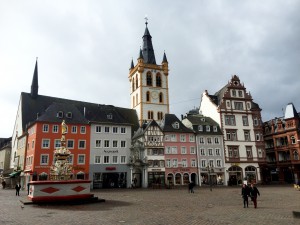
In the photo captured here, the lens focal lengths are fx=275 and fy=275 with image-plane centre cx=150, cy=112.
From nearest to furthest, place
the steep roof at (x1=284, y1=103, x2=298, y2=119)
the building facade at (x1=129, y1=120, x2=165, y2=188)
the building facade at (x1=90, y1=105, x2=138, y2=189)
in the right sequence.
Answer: the building facade at (x1=90, y1=105, x2=138, y2=189) < the building facade at (x1=129, y1=120, x2=165, y2=188) < the steep roof at (x1=284, y1=103, x2=298, y2=119)

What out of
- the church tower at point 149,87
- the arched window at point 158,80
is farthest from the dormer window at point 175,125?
the arched window at point 158,80

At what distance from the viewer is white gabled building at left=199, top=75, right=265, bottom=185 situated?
57188 millimetres

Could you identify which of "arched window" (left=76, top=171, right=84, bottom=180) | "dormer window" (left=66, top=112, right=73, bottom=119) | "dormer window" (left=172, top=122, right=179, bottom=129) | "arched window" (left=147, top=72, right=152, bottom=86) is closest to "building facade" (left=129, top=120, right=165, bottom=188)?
"dormer window" (left=172, top=122, right=179, bottom=129)

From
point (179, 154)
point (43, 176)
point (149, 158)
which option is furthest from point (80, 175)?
point (179, 154)

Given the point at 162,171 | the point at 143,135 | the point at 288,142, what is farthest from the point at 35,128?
the point at 288,142

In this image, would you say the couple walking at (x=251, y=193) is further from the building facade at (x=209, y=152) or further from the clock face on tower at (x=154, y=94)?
the clock face on tower at (x=154, y=94)

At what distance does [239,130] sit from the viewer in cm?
5944

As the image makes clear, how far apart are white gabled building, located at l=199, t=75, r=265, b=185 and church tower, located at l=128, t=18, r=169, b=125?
15.6 metres

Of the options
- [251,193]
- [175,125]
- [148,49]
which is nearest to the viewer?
[251,193]

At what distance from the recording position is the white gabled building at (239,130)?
5719cm

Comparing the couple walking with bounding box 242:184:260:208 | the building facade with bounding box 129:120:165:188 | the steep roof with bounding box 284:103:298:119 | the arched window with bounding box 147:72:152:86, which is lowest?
the couple walking with bounding box 242:184:260:208

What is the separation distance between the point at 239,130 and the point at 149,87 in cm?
2688

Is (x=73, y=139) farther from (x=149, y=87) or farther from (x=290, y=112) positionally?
(x=290, y=112)

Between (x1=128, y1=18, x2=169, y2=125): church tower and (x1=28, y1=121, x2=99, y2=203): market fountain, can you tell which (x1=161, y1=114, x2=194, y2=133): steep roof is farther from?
(x1=28, y1=121, x2=99, y2=203): market fountain
